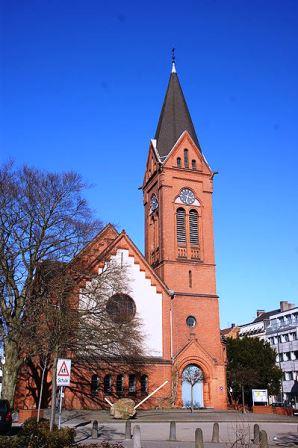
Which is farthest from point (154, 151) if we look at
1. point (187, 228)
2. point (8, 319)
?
point (8, 319)

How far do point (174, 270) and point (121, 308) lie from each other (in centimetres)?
641

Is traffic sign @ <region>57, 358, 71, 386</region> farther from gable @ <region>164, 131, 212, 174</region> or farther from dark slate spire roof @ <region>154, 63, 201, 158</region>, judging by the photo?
dark slate spire roof @ <region>154, 63, 201, 158</region>

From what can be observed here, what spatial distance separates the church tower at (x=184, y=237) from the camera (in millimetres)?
36906

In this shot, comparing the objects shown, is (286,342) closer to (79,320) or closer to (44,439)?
(79,320)

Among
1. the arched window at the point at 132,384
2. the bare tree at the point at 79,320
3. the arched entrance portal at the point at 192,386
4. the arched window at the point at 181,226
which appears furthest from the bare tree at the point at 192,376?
the arched window at the point at 181,226

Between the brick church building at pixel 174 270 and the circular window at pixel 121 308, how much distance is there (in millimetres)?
465

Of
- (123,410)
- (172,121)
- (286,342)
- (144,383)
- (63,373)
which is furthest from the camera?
(286,342)

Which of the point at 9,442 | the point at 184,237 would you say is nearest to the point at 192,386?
the point at 184,237

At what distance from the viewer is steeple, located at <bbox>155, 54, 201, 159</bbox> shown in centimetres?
4516

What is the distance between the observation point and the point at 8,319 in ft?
87.4

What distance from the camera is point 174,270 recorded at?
1560 inches

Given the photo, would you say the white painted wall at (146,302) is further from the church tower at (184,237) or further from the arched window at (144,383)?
the arched window at (144,383)

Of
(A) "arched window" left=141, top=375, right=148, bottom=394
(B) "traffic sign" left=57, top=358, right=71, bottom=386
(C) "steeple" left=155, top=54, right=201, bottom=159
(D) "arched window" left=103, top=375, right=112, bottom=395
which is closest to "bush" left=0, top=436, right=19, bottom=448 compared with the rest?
(B) "traffic sign" left=57, top=358, right=71, bottom=386

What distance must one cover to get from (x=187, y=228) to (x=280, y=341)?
4575 cm
